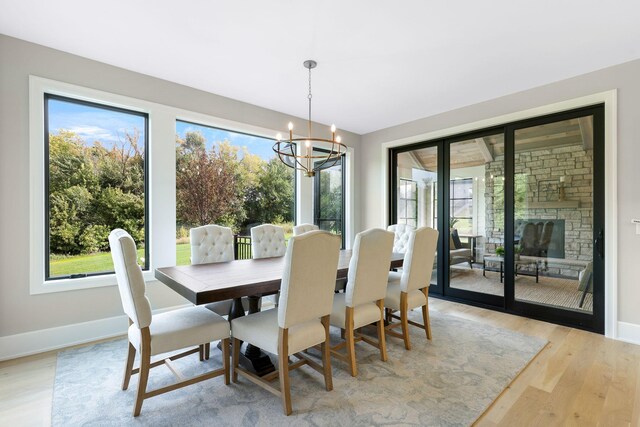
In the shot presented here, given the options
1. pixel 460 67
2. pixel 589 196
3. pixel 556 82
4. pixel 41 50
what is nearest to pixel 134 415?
pixel 41 50

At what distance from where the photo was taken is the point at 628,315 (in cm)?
292

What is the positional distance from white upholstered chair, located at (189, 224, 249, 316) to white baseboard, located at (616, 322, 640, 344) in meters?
3.60

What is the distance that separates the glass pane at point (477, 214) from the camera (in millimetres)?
3928

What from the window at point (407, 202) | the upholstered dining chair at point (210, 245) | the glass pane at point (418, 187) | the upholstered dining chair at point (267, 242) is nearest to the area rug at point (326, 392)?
the upholstered dining chair at point (210, 245)

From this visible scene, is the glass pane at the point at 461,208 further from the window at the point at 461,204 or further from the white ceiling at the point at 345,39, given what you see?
the white ceiling at the point at 345,39

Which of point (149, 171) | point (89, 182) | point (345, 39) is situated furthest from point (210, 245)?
point (345, 39)

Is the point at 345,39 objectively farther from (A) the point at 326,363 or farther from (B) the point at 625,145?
(B) the point at 625,145

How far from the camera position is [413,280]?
107 inches

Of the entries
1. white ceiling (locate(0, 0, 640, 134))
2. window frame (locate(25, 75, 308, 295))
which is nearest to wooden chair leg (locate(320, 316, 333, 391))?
window frame (locate(25, 75, 308, 295))

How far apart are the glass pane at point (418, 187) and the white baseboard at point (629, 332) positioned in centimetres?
200

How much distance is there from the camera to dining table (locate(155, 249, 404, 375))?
6.04ft

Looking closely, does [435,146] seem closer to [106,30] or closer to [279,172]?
[279,172]

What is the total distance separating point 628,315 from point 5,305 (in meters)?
5.58

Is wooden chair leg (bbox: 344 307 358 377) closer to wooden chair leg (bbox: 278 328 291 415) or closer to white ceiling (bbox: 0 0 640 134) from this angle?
wooden chair leg (bbox: 278 328 291 415)
